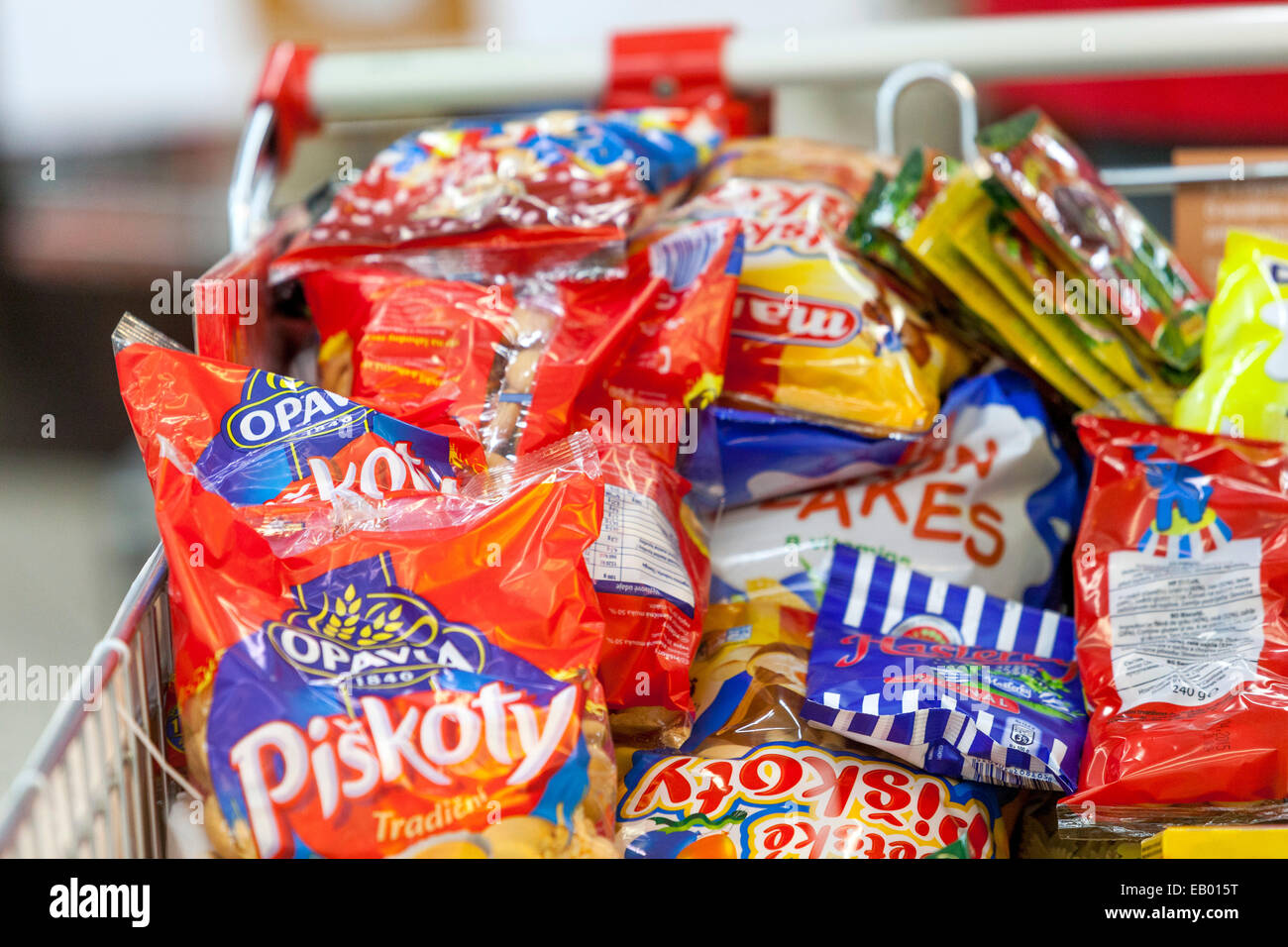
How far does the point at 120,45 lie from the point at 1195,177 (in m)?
3.16

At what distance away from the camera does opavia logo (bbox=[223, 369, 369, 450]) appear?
92cm


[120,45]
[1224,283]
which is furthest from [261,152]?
[120,45]

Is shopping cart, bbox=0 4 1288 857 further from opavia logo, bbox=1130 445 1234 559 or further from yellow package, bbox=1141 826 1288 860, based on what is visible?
yellow package, bbox=1141 826 1288 860

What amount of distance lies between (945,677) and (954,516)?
0.28 metres

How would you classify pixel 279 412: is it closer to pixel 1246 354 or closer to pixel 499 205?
pixel 499 205

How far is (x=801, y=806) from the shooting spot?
3.00ft

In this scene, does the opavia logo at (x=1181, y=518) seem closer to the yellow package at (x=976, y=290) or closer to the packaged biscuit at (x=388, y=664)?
the yellow package at (x=976, y=290)

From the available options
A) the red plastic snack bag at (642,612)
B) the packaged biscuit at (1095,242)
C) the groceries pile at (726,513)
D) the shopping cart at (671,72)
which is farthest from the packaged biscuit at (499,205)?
the packaged biscuit at (1095,242)

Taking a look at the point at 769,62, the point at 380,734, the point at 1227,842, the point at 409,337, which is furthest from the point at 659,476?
the point at 769,62

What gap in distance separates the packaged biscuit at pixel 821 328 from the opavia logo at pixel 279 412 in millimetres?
450

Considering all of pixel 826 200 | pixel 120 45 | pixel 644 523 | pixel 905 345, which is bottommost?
pixel 644 523

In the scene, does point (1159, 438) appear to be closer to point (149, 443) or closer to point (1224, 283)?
point (1224, 283)

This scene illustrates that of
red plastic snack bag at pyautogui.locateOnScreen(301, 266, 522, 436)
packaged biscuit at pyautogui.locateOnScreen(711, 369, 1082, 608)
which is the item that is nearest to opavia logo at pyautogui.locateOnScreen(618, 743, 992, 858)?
packaged biscuit at pyautogui.locateOnScreen(711, 369, 1082, 608)

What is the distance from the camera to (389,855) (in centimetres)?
72
